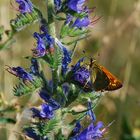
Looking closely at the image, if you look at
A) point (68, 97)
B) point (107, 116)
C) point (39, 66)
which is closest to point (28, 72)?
point (39, 66)

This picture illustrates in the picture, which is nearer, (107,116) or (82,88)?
(82,88)

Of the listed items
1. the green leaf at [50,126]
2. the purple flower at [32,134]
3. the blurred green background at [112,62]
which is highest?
the green leaf at [50,126]

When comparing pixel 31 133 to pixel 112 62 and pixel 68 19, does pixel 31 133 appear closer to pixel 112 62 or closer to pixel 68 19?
pixel 68 19

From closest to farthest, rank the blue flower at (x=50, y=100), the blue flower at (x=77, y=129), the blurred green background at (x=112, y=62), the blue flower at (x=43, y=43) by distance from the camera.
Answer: the blue flower at (x=43, y=43), the blue flower at (x=50, y=100), the blue flower at (x=77, y=129), the blurred green background at (x=112, y=62)

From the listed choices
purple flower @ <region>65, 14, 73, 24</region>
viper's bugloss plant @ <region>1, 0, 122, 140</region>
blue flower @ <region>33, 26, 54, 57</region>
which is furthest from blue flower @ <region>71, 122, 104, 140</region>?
purple flower @ <region>65, 14, 73, 24</region>

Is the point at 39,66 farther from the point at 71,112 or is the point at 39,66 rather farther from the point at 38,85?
the point at 71,112

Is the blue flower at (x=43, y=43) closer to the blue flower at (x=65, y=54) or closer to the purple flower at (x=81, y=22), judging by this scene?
the blue flower at (x=65, y=54)

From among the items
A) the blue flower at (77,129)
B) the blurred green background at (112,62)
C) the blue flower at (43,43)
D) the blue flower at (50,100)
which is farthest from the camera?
the blurred green background at (112,62)

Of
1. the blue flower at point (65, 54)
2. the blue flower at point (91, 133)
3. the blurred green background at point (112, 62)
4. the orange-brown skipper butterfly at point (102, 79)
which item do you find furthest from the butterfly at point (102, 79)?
the blurred green background at point (112, 62)
